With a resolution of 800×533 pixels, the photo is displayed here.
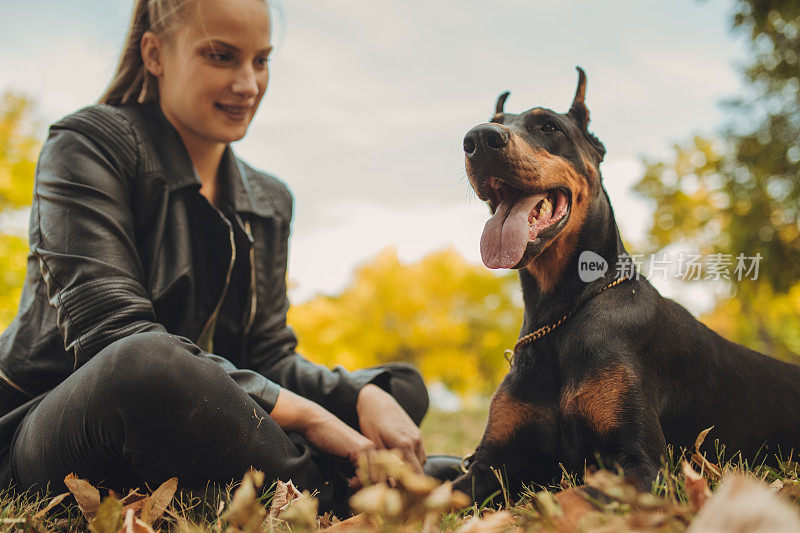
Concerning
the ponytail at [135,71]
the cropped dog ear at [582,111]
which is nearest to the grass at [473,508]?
the cropped dog ear at [582,111]

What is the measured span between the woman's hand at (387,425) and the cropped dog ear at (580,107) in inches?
61.5

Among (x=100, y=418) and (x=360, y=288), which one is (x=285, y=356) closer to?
(x=100, y=418)

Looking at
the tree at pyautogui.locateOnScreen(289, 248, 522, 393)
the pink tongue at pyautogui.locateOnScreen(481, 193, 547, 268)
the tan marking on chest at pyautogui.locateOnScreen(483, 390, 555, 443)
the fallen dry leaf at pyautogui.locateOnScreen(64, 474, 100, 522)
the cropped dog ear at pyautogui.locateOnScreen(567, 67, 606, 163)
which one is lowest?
the tree at pyautogui.locateOnScreen(289, 248, 522, 393)

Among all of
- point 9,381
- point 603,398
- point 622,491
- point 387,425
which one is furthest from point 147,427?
point 603,398

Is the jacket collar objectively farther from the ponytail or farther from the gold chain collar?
the gold chain collar

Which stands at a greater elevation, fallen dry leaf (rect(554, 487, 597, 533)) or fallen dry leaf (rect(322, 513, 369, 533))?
fallen dry leaf (rect(554, 487, 597, 533))

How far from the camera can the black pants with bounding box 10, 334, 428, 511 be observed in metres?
1.98

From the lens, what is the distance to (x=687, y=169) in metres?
21.7

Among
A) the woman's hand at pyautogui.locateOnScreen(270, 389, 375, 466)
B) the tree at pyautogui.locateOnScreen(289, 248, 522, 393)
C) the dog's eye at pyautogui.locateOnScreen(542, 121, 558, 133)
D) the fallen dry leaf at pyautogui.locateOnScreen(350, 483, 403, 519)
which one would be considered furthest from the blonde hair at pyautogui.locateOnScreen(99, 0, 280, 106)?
the tree at pyautogui.locateOnScreen(289, 248, 522, 393)

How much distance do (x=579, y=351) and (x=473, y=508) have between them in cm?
71

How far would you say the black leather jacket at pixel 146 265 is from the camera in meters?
2.36

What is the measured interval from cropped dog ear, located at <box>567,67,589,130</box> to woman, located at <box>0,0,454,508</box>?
58.3 inches

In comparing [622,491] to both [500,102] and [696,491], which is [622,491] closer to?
[696,491]

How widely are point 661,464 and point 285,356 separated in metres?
2.00
